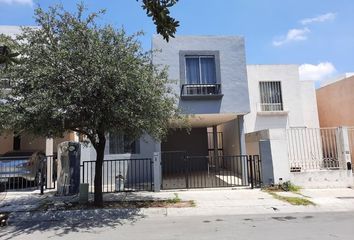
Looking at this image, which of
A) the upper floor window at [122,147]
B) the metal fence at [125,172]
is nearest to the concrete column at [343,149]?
the metal fence at [125,172]

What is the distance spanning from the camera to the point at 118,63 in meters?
9.88

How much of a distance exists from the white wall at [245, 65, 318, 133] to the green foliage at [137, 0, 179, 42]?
1716 centimetres

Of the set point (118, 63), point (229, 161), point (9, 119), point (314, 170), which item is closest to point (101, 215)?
point (9, 119)

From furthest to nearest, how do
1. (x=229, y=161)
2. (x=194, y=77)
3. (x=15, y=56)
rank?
(x=229, y=161) < (x=194, y=77) < (x=15, y=56)

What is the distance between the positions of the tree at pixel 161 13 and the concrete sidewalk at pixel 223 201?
319 inches

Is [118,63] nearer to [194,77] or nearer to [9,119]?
[9,119]

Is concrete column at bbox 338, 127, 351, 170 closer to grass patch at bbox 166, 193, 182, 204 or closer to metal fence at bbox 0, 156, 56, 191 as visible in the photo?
grass patch at bbox 166, 193, 182, 204

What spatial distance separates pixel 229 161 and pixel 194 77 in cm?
614

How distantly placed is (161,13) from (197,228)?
645 centimetres

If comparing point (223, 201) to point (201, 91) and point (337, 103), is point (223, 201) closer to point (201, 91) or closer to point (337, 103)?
point (201, 91)

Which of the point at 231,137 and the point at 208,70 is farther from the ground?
the point at 208,70

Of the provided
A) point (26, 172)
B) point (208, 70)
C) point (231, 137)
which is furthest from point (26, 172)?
point (231, 137)

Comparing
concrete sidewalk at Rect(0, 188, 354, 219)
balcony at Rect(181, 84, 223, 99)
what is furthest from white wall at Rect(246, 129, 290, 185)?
balcony at Rect(181, 84, 223, 99)

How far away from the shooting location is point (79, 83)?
31.6 feet
